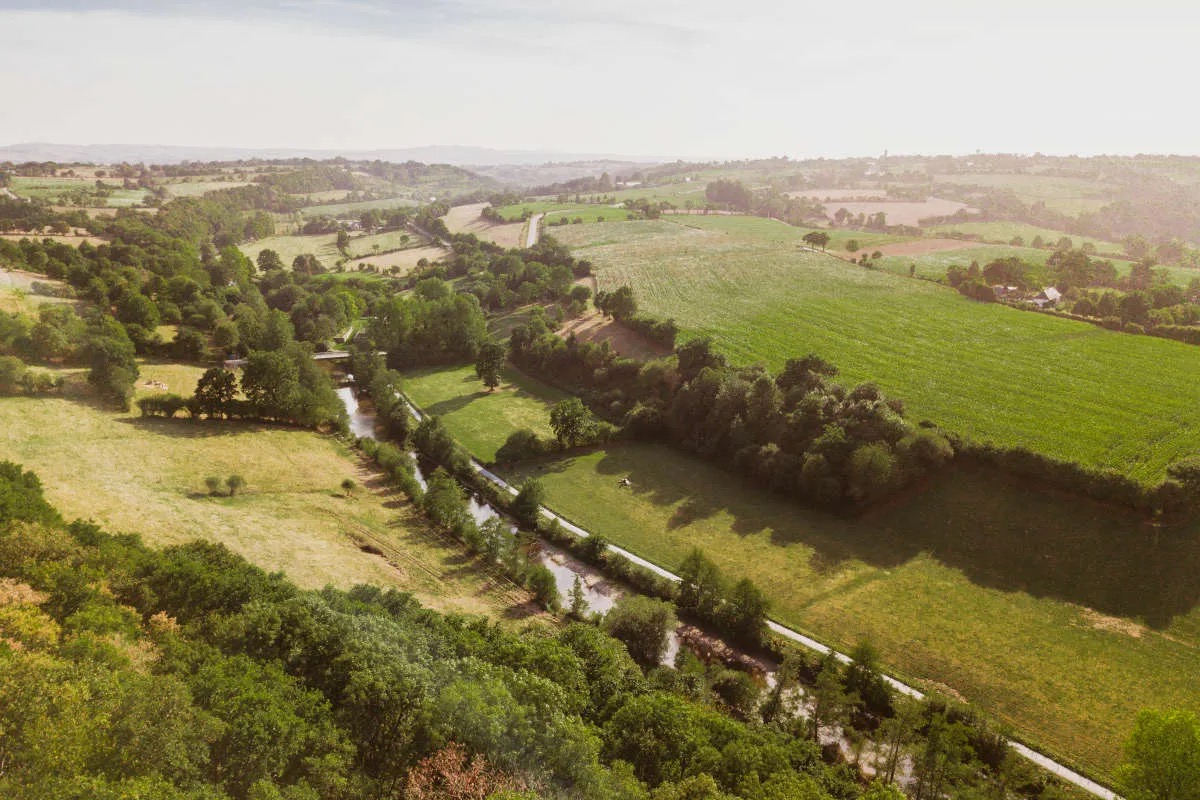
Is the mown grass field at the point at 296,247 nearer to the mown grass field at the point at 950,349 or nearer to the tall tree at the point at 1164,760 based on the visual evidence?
the mown grass field at the point at 950,349

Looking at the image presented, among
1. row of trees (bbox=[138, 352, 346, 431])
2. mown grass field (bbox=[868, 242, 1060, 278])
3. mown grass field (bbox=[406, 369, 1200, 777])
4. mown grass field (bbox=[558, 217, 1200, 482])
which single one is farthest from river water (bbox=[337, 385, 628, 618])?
mown grass field (bbox=[868, 242, 1060, 278])

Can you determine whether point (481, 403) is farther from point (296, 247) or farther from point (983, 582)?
point (296, 247)

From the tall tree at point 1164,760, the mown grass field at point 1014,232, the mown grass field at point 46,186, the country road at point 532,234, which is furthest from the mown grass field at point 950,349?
the mown grass field at point 46,186

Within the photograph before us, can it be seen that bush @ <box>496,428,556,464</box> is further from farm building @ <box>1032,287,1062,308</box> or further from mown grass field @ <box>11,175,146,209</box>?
mown grass field @ <box>11,175,146,209</box>

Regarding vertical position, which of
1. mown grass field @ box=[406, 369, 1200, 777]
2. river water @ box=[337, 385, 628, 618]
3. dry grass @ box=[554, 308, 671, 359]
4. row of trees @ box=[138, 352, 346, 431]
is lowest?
river water @ box=[337, 385, 628, 618]

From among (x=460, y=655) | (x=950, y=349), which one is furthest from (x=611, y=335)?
(x=460, y=655)

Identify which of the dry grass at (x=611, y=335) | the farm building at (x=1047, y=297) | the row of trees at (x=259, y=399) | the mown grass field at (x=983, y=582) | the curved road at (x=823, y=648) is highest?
the farm building at (x=1047, y=297)
